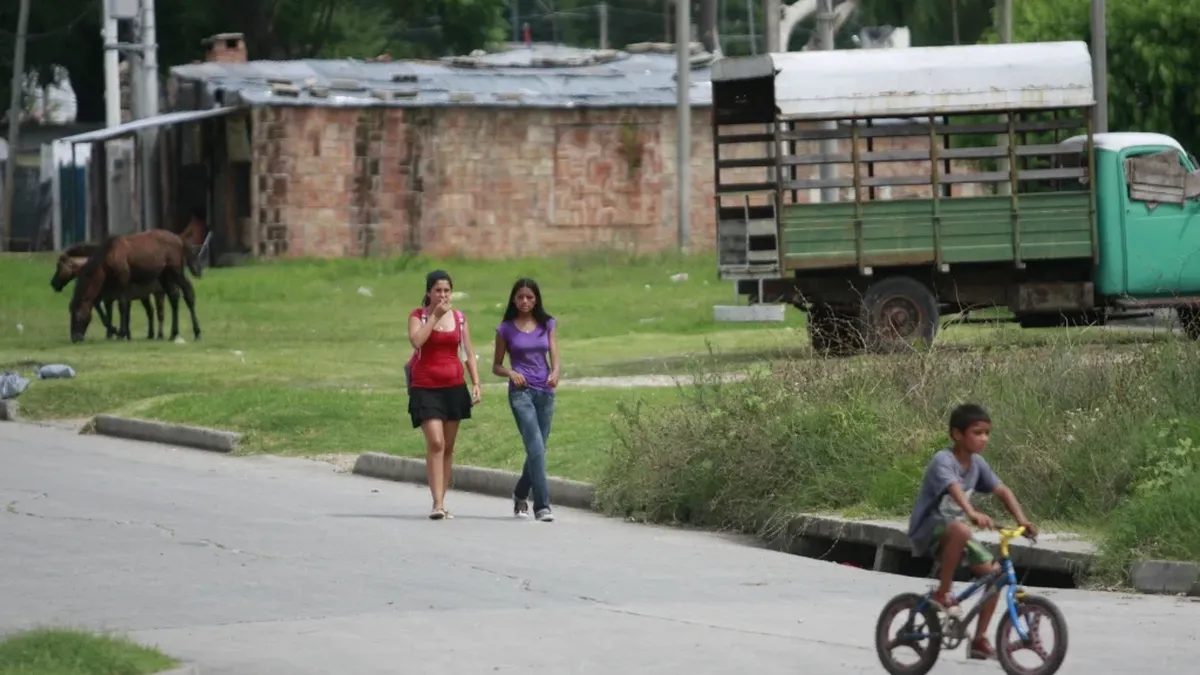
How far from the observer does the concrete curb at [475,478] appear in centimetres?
1738

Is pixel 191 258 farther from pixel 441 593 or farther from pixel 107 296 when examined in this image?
pixel 441 593

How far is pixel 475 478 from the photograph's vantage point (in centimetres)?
1853

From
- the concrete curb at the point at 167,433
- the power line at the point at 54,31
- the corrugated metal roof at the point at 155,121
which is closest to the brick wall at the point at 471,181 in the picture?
the corrugated metal roof at the point at 155,121

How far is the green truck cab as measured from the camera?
2608 centimetres

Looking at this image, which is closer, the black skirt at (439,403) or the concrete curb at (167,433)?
the black skirt at (439,403)

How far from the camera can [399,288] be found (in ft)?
136

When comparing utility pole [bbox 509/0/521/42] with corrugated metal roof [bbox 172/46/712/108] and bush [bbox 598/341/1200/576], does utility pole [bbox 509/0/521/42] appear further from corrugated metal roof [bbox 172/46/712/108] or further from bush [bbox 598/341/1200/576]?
bush [bbox 598/341/1200/576]

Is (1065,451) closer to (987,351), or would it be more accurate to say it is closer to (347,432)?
(987,351)

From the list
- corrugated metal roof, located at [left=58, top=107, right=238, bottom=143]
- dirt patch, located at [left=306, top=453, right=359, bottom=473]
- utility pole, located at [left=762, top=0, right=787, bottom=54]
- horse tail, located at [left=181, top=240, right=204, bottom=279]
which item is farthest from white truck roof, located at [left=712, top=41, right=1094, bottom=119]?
corrugated metal roof, located at [left=58, top=107, right=238, bottom=143]

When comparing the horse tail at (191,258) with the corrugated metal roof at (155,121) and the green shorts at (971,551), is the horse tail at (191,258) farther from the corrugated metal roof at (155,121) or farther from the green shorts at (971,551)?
the green shorts at (971,551)

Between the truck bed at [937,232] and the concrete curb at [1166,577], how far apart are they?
13.8 metres

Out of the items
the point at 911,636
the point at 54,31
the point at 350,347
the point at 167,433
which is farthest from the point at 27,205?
the point at 911,636

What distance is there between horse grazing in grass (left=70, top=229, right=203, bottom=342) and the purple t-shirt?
1664 cm

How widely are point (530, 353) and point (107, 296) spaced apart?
57.2 ft
